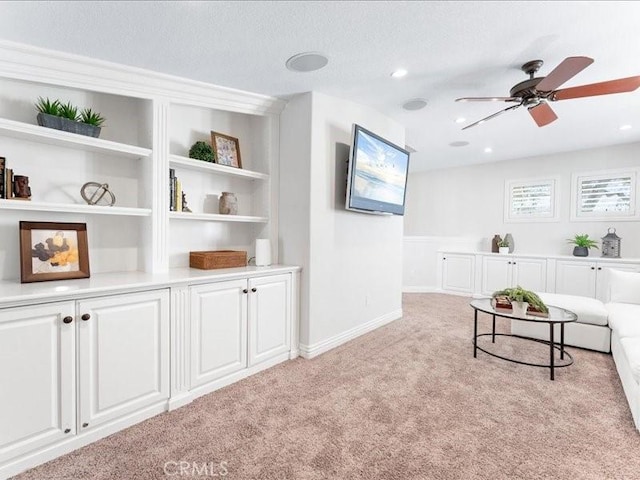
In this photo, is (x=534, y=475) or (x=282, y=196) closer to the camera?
(x=534, y=475)

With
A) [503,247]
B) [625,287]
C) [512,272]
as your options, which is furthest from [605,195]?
[625,287]

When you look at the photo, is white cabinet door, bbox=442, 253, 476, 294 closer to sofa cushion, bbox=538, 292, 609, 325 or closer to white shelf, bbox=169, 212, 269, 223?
sofa cushion, bbox=538, 292, 609, 325

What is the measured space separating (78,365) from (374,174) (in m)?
2.85

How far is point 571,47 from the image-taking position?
7.26 ft

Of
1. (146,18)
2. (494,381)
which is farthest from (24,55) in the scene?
(494,381)

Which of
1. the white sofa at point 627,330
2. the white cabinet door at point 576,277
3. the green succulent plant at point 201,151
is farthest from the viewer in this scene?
the white cabinet door at point 576,277

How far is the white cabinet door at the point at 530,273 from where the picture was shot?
199 inches

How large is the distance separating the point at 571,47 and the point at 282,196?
98.7 inches

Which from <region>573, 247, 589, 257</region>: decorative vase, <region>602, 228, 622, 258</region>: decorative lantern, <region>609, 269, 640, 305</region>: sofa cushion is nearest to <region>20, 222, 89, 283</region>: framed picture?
<region>609, 269, 640, 305</region>: sofa cushion

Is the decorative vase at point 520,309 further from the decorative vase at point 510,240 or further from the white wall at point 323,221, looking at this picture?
the decorative vase at point 510,240

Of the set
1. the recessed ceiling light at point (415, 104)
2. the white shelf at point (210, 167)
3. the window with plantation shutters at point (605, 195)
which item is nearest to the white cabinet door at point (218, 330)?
the white shelf at point (210, 167)

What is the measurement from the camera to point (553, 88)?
7.66 ft

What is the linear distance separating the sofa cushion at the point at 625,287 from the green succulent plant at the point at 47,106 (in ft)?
17.1

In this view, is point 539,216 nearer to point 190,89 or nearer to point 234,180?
point 234,180
